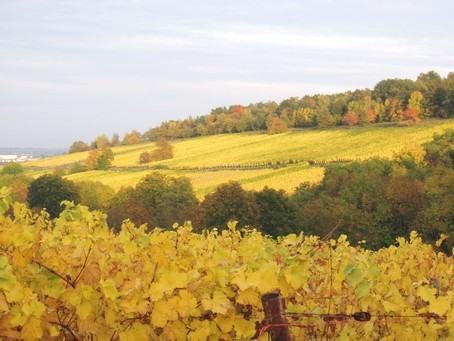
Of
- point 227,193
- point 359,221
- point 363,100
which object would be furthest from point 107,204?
point 363,100

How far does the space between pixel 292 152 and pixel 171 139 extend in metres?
41.8

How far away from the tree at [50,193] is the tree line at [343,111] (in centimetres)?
4199

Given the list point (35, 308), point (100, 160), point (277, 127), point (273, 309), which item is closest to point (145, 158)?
point (100, 160)

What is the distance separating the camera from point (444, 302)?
349 centimetres

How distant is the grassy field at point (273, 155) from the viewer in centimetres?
6262

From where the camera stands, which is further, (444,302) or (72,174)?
(72,174)

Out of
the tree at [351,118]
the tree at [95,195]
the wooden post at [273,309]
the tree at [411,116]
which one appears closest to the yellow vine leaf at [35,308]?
the wooden post at [273,309]

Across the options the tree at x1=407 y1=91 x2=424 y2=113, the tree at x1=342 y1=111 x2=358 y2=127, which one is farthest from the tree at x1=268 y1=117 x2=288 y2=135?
the tree at x1=407 y1=91 x2=424 y2=113

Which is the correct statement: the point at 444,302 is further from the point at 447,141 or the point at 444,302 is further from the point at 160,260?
the point at 447,141

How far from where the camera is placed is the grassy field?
62.6m

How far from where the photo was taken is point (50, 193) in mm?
52500

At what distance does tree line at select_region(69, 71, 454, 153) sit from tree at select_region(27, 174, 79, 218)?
42.0 m

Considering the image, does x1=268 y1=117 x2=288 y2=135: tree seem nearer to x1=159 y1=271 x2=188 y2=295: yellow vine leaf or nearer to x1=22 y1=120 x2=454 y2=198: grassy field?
x1=22 y1=120 x2=454 y2=198: grassy field

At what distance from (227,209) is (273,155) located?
3896 centimetres
